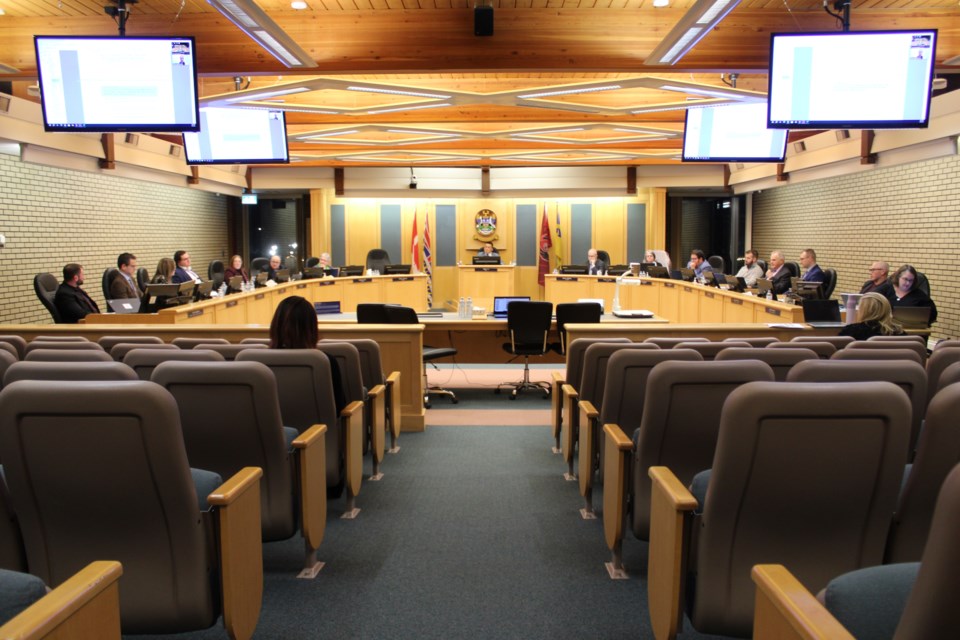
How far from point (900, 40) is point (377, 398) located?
4.33 meters

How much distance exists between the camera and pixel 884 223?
11008 millimetres

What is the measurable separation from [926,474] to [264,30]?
468cm

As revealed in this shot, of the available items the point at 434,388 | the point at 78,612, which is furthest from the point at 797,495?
the point at 434,388

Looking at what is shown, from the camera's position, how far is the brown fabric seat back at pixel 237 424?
8.37ft

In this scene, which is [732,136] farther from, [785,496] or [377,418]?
[785,496]

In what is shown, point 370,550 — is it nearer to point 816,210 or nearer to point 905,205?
point 905,205

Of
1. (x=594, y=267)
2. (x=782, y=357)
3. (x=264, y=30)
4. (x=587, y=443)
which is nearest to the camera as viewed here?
(x=782, y=357)

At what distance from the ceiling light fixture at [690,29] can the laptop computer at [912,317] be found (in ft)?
10.1

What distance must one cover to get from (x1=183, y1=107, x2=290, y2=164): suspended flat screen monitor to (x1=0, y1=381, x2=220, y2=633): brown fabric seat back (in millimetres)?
6441

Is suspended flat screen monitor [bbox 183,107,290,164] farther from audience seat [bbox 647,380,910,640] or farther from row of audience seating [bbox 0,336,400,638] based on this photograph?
audience seat [bbox 647,380,910,640]

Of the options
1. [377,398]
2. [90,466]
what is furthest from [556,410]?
[90,466]

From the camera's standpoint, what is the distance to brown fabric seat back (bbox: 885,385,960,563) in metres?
1.84

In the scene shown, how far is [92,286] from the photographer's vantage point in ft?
A: 37.2

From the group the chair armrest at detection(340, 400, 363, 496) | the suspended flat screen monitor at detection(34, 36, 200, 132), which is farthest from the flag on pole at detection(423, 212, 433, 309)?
the chair armrest at detection(340, 400, 363, 496)
